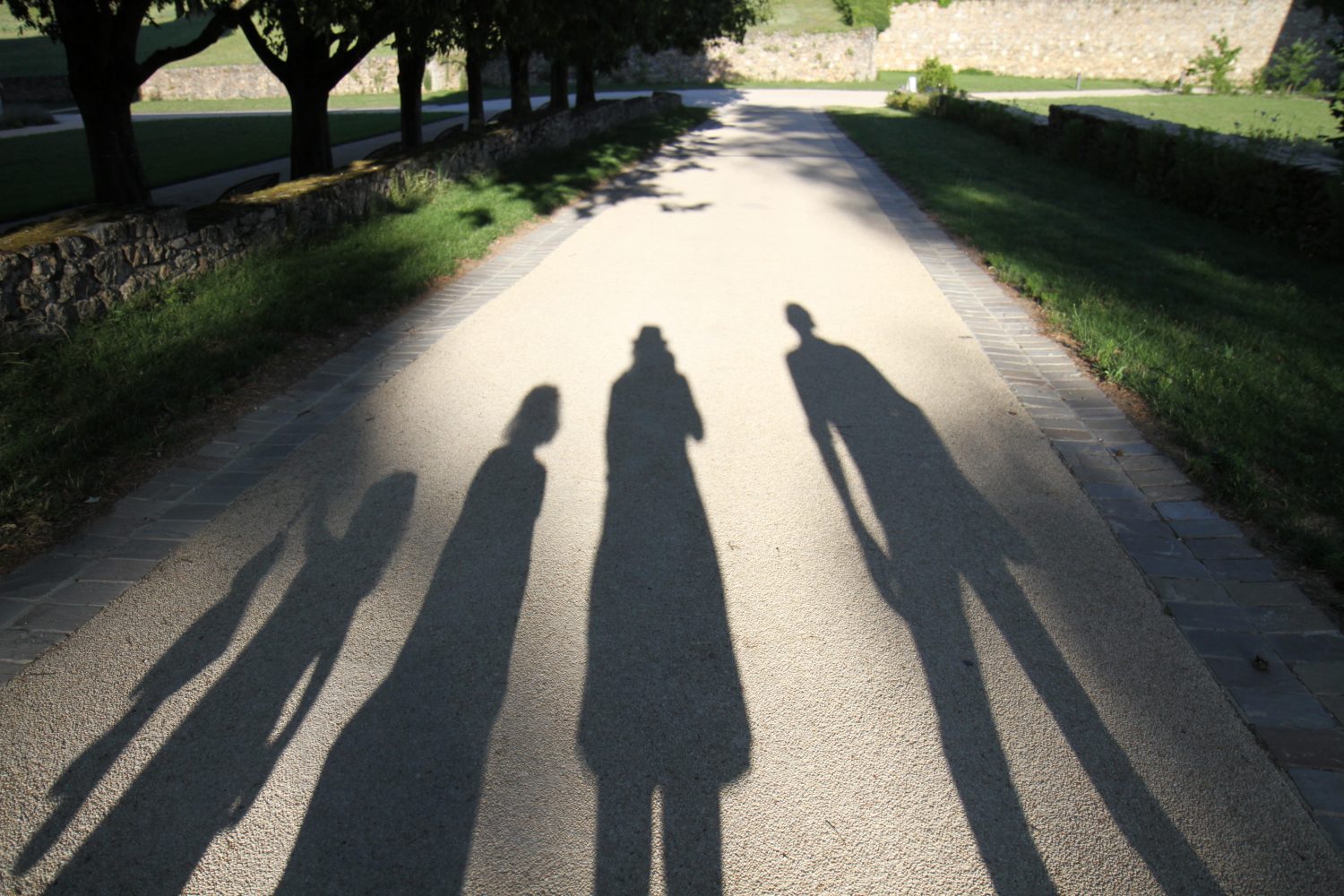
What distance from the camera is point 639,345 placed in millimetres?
5953

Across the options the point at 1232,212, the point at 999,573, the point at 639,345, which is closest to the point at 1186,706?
the point at 999,573

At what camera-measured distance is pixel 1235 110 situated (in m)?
28.5

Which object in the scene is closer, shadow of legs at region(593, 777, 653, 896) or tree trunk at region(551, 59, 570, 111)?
shadow of legs at region(593, 777, 653, 896)

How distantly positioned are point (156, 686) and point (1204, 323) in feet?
23.1

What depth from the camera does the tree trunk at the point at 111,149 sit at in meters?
7.97

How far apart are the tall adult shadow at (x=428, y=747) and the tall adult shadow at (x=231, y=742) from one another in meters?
0.24

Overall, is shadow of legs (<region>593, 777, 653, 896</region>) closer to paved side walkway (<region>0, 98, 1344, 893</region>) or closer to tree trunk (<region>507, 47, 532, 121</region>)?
paved side walkway (<region>0, 98, 1344, 893</region>)

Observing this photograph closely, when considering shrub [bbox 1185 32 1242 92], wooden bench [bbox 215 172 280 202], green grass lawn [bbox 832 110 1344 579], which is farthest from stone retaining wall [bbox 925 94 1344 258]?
shrub [bbox 1185 32 1242 92]

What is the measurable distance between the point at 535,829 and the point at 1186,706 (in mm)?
2120

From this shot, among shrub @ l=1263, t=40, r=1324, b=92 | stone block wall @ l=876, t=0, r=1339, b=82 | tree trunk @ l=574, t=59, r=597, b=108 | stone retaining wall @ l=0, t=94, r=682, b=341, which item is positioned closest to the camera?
stone retaining wall @ l=0, t=94, r=682, b=341

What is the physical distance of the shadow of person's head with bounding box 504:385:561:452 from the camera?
14.8 ft

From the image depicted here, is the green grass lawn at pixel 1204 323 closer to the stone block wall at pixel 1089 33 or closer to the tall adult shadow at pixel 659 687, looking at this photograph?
the tall adult shadow at pixel 659 687

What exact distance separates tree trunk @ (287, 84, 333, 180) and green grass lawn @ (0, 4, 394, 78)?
34.5 meters

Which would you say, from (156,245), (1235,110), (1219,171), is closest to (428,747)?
(156,245)
